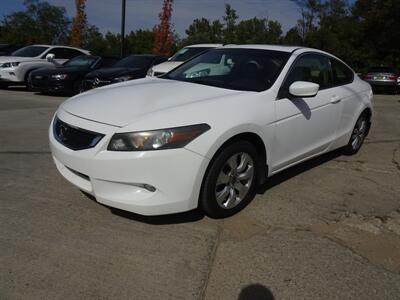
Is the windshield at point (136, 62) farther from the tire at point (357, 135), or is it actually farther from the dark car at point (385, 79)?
the dark car at point (385, 79)

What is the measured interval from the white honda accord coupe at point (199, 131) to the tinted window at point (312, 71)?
1 cm

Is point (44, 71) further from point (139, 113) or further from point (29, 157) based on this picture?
point (139, 113)

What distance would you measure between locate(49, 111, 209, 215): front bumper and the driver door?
115 cm

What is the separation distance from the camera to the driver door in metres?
4.32

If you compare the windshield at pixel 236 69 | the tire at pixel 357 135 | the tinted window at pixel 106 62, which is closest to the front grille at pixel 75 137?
the windshield at pixel 236 69

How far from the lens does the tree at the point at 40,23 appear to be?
150 feet

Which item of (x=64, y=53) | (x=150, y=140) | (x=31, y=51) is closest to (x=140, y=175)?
(x=150, y=140)

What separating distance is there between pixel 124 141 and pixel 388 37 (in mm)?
36552

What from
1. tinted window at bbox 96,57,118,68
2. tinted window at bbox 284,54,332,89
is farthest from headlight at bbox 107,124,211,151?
tinted window at bbox 96,57,118,68

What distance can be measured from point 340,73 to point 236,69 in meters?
1.82

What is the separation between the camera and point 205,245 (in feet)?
11.3

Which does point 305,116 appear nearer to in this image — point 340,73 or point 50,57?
point 340,73

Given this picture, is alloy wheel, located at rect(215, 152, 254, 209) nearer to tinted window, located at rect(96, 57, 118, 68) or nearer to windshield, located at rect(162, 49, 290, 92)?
windshield, located at rect(162, 49, 290, 92)

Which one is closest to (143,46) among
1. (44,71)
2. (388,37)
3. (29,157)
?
(388,37)
